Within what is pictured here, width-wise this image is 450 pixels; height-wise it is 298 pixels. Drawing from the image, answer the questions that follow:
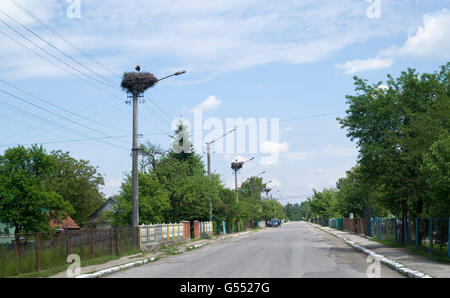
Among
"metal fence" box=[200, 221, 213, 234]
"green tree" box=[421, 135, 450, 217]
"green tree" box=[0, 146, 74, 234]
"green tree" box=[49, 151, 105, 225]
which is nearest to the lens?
"green tree" box=[421, 135, 450, 217]

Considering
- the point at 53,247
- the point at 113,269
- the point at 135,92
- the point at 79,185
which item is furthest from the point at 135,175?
the point at 79,185

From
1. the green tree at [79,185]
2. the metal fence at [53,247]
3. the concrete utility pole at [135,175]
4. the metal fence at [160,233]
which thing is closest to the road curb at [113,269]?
the metal fence at [53,247]

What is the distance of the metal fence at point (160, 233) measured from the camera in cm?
3047

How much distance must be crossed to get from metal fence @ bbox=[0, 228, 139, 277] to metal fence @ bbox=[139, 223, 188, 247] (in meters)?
2.79

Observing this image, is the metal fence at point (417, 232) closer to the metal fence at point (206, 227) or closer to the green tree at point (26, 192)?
the metal fence at point (206, 227)

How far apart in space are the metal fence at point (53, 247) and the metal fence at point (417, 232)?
1445 cm

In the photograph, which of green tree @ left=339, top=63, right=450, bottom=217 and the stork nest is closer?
green tree @ left=339, top=63, right=450, bottom=217

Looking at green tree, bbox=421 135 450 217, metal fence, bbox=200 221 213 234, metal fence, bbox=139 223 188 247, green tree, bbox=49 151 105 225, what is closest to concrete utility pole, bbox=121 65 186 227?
metal fence, bbox=139 223 188 247

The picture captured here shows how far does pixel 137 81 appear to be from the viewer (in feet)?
96.7

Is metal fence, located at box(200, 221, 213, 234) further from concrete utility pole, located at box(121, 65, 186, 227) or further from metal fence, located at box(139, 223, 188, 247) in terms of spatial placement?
concrete utility pole, located at box(121, 65, 186, 227)

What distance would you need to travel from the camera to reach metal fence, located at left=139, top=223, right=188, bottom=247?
30.5 meters

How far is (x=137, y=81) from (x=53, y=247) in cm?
1206

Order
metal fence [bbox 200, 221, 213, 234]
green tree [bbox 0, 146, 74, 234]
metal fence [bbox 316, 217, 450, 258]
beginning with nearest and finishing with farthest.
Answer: metal fence [bbox 316, 217, 450, 258] < green tree [bbox 0, 146, 74, 234] < metal fence [bbox 200, 221, 213, 234]

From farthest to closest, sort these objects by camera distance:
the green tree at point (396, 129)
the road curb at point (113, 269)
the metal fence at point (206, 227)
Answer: the metal fence at point (206, 227) < the green tree at point (396, 129) < the road curb at point (113, 269)
